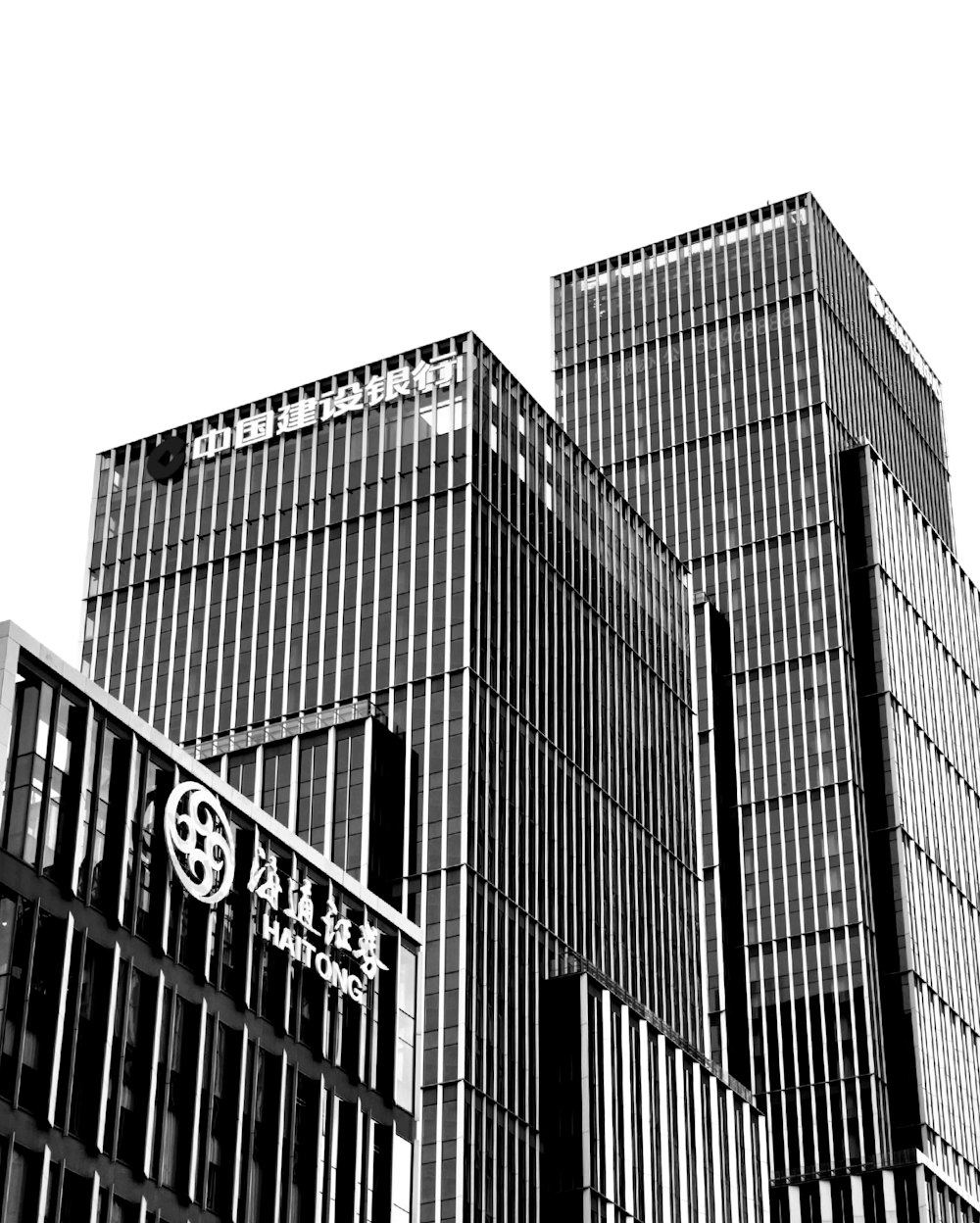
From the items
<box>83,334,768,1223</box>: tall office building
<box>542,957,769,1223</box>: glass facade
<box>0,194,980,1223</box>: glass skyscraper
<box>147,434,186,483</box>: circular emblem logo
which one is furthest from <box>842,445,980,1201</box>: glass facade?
<box>147,434,186,483</box>: circular emblem logo

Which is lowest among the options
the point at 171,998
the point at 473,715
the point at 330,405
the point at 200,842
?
the point at 171,998

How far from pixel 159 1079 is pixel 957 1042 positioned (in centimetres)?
11798

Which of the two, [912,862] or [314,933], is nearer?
[314,933]

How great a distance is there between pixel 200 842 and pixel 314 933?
7.95 m

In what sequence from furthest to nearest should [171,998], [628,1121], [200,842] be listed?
[628,1121] → [200,842] → [171,998]

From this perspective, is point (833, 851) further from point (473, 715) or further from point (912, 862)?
point (473, 715)

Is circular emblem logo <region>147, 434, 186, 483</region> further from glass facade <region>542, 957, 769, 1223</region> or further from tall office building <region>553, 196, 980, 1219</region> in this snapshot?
tall office building <region>553, 196, 980, 1219</region>

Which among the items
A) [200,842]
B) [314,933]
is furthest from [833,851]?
[200,842]

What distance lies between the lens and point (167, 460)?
5802 inches

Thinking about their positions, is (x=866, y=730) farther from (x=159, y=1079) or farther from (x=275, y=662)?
(x=159, y=1079)

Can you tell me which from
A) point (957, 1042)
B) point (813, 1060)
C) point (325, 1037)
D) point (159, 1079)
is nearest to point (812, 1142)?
point (813, 1060)

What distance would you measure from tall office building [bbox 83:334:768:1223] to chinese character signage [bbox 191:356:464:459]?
0.18 meters

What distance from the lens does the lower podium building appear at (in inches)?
2849

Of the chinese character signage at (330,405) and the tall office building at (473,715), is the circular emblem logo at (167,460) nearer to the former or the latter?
the tall office building at (473,715)
